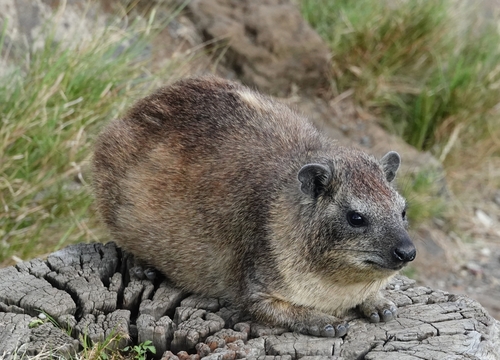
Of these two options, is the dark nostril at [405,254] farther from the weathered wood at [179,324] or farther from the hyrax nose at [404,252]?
the weathered wood at [179,324]

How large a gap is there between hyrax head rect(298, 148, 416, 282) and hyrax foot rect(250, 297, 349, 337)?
0.29 meters

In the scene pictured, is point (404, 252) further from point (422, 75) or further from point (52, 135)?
point (422, 75)

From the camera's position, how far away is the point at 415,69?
12.0 meters

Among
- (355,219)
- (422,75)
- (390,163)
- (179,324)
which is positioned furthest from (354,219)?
(422,75)

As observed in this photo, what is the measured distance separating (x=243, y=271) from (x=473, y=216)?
24.3 ft

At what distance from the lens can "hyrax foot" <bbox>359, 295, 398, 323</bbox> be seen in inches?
202

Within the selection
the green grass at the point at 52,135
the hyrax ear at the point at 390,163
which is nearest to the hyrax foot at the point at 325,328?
the hyrax ear at the point at 390,163

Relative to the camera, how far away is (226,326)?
521 cm

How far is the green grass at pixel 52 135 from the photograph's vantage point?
7.64 meters

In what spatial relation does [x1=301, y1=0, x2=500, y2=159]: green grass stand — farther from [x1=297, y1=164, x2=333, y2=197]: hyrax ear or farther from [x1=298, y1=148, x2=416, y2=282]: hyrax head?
[x1=297, y1=164, x2=333, y2=197]: hyrax ear

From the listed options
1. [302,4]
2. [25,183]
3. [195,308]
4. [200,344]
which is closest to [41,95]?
[25,183]

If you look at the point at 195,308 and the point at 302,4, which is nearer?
the point at 195,308

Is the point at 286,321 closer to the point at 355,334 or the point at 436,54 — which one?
the point at 355,334

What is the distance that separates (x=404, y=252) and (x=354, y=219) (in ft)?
1.38
